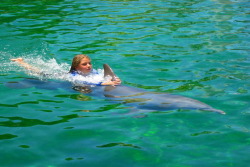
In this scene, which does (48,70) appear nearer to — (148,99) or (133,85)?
(133,85)

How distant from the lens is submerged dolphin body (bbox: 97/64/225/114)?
6.47 m

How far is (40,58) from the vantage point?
10555 mm

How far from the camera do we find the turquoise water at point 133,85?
5.18m

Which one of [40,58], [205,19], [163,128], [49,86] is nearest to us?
[163,128]

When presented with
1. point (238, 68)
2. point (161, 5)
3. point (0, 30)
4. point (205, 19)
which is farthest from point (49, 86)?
point (161, 5)

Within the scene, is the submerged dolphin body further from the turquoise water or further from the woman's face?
the woman's face

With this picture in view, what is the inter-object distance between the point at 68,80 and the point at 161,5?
9.46 m

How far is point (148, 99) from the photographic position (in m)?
6.86

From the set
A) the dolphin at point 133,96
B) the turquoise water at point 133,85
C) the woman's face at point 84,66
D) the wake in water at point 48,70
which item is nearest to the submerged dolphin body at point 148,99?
the dolphin at point 133,96

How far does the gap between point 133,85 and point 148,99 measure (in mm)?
1341

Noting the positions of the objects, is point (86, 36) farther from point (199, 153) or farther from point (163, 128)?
point (199, 153)

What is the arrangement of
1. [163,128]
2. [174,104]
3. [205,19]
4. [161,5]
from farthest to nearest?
[161,5] < [205,19] < [174,104] < [163,128]

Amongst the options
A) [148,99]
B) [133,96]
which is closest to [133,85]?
[133,96]

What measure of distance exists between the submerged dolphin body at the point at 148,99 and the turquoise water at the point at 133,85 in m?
0.11
